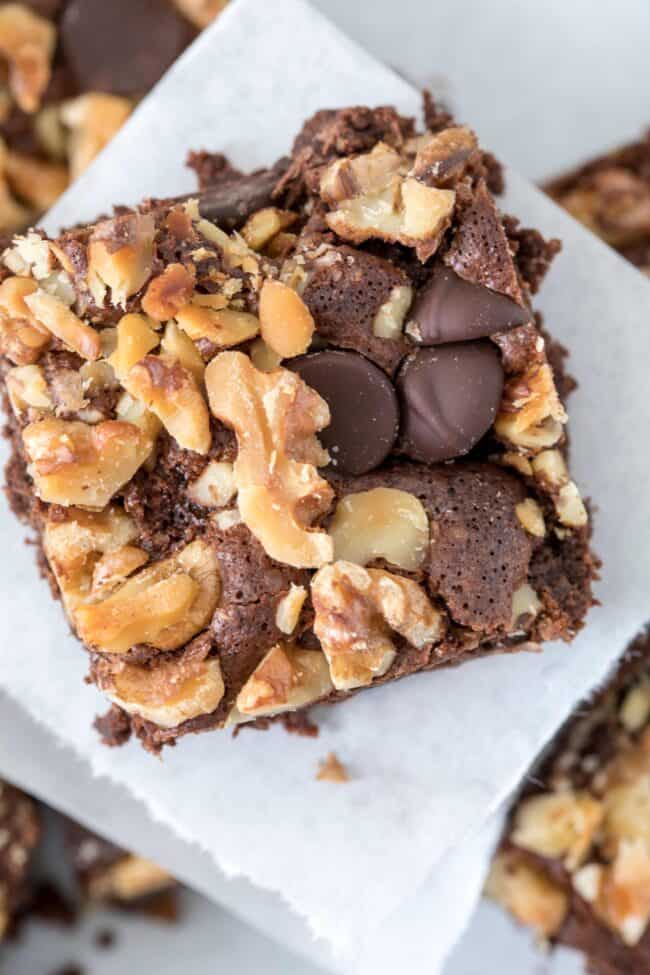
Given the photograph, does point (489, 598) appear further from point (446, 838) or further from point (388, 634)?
point (446, 838)

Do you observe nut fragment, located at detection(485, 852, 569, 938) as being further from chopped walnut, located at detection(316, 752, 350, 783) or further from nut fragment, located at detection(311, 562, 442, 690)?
nut fragment, located at detection(311, 562, 442, 690)

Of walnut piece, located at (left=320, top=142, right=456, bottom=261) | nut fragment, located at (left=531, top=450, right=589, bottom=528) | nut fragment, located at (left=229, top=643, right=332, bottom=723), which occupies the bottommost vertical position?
nut fragment, located at (left=229, top=643, right=332, bottom=723)

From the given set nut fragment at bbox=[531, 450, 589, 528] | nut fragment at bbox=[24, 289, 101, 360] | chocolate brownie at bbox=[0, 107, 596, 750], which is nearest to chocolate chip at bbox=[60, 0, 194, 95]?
chocolate brownie at bbox=[0, 107, 596, 750]

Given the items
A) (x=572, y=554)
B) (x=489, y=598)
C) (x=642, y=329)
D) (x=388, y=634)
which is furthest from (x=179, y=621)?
(x=642, y=329)

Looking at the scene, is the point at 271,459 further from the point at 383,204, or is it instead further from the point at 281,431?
the point at 383,204

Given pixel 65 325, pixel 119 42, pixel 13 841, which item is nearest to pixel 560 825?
pixel 13 841

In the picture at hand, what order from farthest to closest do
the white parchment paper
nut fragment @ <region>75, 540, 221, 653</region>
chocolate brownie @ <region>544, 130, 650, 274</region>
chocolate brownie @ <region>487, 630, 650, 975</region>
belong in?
chocolate brownie @ <region>544, 130, 650, 274</region>
chocolate brownie @ <region>487, 630, 650, 975</region>
the white parchment paper
nut fragment @ <region>75, 540, 221, 653</region>

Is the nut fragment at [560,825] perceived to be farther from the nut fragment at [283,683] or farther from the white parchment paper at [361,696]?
the nut fragment at [283,683]
